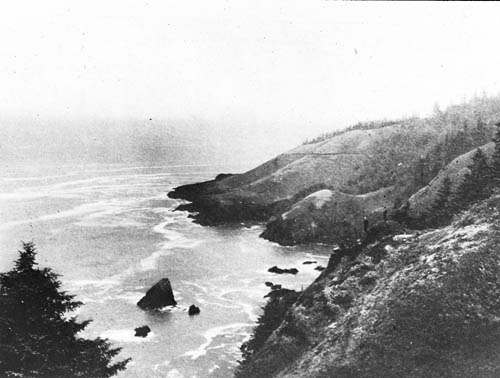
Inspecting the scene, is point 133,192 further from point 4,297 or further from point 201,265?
point 4,297

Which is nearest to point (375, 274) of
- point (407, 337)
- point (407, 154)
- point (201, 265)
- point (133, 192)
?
point (407, 337)

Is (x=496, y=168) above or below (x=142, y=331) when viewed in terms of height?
above

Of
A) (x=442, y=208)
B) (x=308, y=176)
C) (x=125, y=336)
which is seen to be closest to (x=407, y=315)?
(x=442, y=208)

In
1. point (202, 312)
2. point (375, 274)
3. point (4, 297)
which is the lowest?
point (202, 312)

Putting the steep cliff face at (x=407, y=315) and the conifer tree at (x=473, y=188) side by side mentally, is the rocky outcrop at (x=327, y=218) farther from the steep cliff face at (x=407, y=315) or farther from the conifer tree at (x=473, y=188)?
the steep cliff face at (x=407, y=315)

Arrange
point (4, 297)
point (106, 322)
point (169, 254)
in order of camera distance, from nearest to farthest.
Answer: point (4, 297) → point (106, 322) → point (169, 254)

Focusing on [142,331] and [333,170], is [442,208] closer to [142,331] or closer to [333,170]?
[142,331]

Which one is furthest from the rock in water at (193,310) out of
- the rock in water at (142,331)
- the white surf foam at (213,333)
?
the rock in water at (142,331)

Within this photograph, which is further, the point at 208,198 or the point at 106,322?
the point at 208,198
